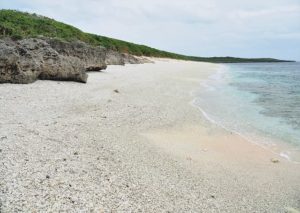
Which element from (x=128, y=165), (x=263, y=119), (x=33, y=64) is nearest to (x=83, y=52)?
(x=33, y=64)

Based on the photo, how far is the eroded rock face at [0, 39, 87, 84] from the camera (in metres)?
14.6

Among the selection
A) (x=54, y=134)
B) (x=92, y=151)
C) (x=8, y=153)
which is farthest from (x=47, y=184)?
(x=54, y=134)

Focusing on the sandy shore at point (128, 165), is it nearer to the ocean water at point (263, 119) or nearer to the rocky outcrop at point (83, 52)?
the ocean water at point (263, 119)

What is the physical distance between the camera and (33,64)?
1580 centimetres

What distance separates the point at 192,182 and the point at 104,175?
4.47ft

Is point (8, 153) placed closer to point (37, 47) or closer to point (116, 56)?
point (37, 47)

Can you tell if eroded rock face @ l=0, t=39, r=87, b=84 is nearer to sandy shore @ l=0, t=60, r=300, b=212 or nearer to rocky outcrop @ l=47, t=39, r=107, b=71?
rocky outcrop @ l=47, t=39, r=107, b=71

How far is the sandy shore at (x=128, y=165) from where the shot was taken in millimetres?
5168

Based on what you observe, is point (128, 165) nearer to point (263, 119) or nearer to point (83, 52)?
point (263, 119)

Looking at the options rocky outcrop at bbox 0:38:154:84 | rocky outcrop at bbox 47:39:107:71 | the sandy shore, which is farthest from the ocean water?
rocky outcrop at bbox 47:39:107:71

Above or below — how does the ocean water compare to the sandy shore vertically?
below

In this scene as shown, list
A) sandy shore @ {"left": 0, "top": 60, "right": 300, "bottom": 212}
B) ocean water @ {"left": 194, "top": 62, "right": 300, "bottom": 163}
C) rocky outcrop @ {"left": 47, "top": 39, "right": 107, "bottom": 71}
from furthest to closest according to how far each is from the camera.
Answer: rocky outcrop @ {"left": 47, "top": 39, "right": 107, "bottom": 71} → ocean water @ {"left": 194, "top": 62, "right": 300, "bottom": 163} → sandy shore @ {"left": 0, "top": 60, "right": 300, "bottom": 212}

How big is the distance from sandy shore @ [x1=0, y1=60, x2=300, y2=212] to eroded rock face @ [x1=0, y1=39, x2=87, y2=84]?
333 cm

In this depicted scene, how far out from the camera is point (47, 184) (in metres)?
5.30
